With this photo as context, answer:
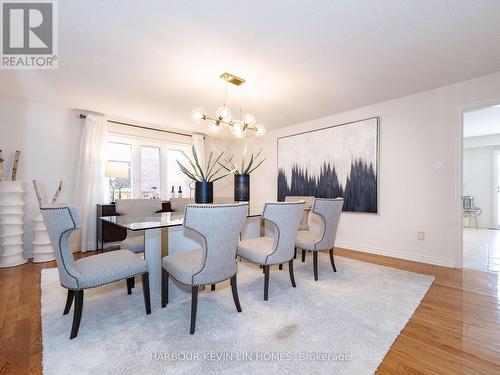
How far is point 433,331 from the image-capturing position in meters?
1.59

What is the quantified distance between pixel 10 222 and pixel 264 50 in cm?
376

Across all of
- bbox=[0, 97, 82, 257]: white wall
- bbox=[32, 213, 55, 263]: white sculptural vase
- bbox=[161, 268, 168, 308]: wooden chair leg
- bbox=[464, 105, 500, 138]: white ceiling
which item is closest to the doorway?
bbox=[464, 105, 500, 138]: white ceiling

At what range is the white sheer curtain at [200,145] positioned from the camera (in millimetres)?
5043

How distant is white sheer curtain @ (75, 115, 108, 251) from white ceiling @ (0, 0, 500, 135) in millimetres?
476

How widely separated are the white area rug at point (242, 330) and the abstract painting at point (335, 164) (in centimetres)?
155

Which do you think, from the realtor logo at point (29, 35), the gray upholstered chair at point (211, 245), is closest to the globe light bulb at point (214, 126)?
the gray upholstered chair at point (211, 245)

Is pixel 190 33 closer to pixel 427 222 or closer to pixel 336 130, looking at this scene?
pixel 336 130

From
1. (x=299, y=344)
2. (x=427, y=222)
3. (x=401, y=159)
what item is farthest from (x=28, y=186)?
(x=427, y=222)

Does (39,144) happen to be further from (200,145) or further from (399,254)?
(399,254)

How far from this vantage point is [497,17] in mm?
1716

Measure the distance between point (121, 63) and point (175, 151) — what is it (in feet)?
8.69

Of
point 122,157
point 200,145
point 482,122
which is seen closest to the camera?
point 122,157

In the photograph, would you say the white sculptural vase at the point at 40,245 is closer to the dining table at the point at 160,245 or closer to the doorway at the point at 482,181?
the dining table at the point at 160,245

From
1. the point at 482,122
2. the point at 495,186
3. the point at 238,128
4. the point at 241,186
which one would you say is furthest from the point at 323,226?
the point at 495,186
